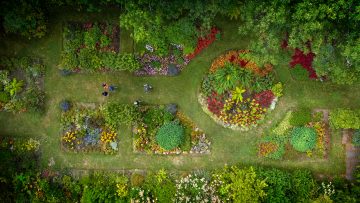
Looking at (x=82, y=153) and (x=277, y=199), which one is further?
(x=82, y=153)

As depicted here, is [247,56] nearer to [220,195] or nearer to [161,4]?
[161,4]

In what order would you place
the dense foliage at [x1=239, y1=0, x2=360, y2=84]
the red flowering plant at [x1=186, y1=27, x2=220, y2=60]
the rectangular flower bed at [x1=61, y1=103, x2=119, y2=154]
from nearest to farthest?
1. the dense foliage at [x1=239, y1=0, x2=360, y2=84]
2. the red flowering plant at [x1=186, y1=27, x2=220, y2=60]
3. the rectangular flower bed at [x1=61, y1=103, x2=119, y2=154]

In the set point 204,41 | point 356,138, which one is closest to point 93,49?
point 204,41

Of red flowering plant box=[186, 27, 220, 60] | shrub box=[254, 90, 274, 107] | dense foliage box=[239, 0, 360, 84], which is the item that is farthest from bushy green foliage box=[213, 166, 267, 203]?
red flowering plant box=[186, 27, 220, 60]

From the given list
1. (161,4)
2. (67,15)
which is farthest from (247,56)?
(67,15)

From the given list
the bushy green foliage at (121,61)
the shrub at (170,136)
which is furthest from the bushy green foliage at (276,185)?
the bushy green foliage at (121,61)

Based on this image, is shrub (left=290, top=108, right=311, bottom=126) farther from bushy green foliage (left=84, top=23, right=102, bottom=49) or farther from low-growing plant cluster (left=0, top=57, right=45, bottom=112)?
low-growing plant cluster (left=0, top=57, right=45, bottom=112)

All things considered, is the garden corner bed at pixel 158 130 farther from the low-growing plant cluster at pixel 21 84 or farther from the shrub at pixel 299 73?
the shrub at pixel 299 73
